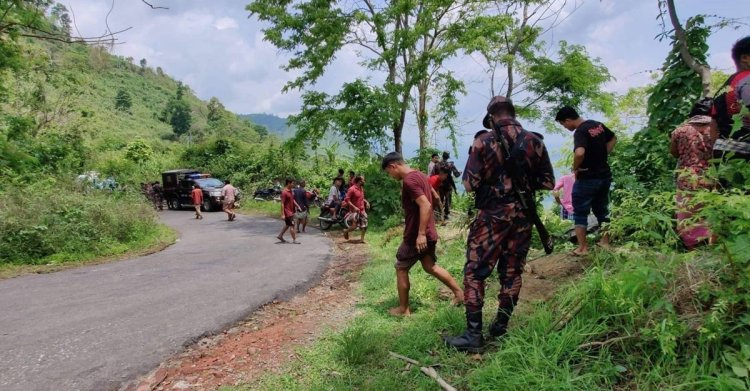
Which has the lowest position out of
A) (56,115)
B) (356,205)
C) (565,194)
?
(356,205)

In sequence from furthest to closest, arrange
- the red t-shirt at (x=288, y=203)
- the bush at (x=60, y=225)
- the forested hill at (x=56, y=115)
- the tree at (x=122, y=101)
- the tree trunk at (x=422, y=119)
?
the tree at (x=122, y=101)
the tree trunk at (x=422, y=119)
the forested hill at (x=56, y=115)
the red t-shirt at (x=288, y=203)
the bush at (x=60, y=225)

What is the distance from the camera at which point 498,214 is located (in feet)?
10.9

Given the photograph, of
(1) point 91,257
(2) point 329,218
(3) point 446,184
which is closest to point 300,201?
(2) point 329,218

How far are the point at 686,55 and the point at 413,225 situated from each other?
398 centimetres

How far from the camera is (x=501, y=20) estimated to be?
46.9ft

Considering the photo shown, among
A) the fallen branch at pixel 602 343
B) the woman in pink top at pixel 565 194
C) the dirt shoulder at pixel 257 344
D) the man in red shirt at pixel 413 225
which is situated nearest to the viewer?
the fallen branch at pixel 602 343

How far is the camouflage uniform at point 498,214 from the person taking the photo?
131 inches

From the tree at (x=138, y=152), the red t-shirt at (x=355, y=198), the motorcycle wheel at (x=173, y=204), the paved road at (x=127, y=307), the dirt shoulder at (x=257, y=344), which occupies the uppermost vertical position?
the tree at (x=138, y=152)

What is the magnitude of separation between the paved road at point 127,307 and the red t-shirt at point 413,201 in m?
2.46

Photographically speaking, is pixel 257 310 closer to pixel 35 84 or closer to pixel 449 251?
pixel 449 251

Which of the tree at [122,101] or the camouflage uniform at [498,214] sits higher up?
the tree at [122,101]

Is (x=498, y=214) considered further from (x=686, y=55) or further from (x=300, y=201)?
(x=300, y=201)

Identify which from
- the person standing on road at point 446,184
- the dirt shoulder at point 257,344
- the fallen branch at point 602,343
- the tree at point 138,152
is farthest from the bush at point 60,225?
the tree at point 138,152

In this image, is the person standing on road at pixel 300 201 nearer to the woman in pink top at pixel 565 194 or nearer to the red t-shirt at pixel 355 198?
the red t-shirt at pixel 355 198
